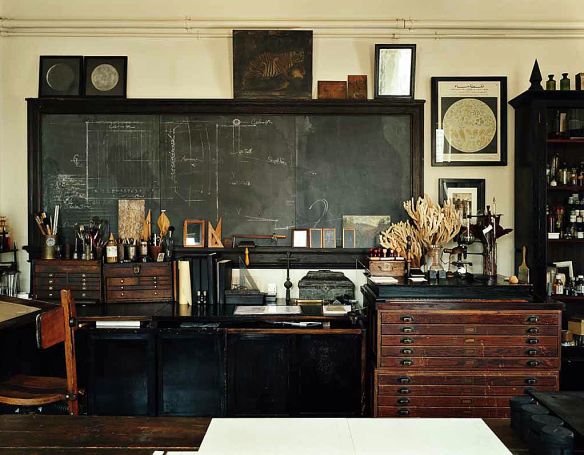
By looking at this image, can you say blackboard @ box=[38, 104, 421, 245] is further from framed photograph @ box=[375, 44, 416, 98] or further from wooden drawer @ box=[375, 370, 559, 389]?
wooden drawer @ box=[375, 370, 559, 389]

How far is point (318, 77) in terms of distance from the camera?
4.45 m

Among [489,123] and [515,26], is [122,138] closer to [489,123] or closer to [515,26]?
[489,123]

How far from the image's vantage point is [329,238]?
4.38 metres

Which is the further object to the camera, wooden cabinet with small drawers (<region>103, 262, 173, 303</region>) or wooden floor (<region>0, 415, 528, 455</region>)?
wooden cabinet with small drawers (<region>103, 262, 173, 303</region>)

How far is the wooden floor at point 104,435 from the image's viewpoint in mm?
1582

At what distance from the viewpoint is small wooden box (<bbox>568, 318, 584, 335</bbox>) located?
161 inches

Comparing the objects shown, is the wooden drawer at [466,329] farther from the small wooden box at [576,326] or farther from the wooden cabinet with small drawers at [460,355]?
the small wooden box at [576,326]

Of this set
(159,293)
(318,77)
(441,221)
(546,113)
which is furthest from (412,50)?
(159,293)

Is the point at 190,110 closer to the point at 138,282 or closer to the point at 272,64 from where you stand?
the point at 272,64

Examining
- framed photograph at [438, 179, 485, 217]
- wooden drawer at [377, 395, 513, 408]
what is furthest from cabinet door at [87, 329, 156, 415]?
framed photograph at [438, 179, 485, 217]

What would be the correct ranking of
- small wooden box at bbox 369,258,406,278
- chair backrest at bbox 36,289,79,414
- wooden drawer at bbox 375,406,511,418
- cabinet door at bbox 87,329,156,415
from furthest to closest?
small wooden box at bbox 369,258,406,278, cabinet door at bbox 87,329,156,415, wooden drawer at bbox 375,406,511,418, chair backrest at bbox 36,289,79,414

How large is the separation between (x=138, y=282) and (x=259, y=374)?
1.18 metres

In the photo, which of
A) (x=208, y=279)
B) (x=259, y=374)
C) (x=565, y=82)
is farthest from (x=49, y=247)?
(x=565, y=82)

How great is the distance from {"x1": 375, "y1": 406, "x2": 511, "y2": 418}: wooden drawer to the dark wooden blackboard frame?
1.23 metres
